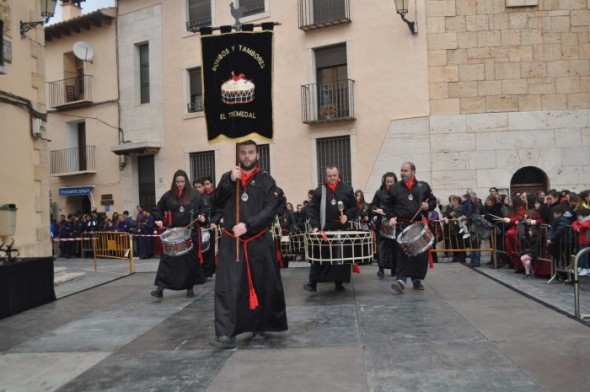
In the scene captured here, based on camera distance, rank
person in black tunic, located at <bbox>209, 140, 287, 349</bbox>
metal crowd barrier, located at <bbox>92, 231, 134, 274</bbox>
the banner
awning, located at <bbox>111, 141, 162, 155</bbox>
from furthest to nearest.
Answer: awning, located at <bbox>111, 141, 162, 155</bbox>, metal crowd barrier, located at <bbox>92, 231, 134, 274</bbox>, the banner, person in black tunic, located at <bbox>209, 140, 287, 349</bbox>

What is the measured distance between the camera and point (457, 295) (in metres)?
8.73

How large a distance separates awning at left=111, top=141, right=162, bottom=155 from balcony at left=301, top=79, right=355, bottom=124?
6.23m

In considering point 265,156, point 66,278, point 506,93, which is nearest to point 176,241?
point 66,278

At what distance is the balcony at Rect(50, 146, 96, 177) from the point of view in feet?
80.8

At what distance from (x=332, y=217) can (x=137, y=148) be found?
1475 cm

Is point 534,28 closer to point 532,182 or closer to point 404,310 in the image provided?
point 532,182

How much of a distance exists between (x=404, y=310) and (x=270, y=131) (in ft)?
9.70

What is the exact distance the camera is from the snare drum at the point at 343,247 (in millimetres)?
8633

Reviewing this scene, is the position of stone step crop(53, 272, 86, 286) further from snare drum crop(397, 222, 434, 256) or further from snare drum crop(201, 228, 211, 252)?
snare drum crop(397, 222, 434, 256)

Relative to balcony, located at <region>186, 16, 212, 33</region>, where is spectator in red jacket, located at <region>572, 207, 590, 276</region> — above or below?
below

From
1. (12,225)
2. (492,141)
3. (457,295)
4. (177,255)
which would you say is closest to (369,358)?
(457,295)

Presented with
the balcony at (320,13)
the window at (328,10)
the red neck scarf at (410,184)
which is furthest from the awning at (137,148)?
the red neck scarf at (410,184)

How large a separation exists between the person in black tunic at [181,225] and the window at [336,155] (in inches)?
386

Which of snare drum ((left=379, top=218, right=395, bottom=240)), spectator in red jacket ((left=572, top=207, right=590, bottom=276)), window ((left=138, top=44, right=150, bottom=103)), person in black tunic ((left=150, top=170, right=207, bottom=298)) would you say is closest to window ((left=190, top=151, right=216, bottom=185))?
window ((left=138, top=44, right=150, bottom=103))
